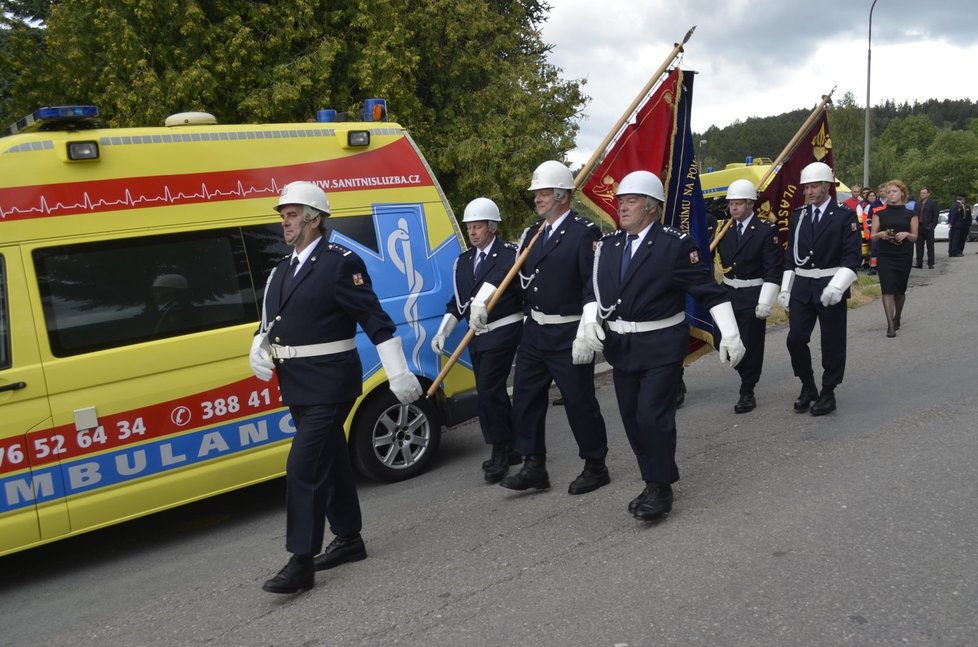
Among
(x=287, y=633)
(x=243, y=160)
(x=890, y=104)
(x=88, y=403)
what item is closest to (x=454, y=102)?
(x=243, y=160)

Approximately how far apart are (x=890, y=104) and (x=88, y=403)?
15972 centimetres

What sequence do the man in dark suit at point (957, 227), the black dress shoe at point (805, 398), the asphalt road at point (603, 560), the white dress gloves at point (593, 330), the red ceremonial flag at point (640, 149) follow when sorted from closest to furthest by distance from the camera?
the asphalt road at point (603, 560)
the white dress gloves at point (593, 330)
the red ceremonial flag at point (640, 149)
the black dress shoe at point (805, 398)
the man in dark suit at point (957, 227)

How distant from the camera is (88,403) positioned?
487 cm

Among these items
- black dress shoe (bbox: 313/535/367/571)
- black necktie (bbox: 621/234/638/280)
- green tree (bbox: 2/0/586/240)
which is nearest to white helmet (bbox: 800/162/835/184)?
black necktie (bbox: 621/234/638/280)

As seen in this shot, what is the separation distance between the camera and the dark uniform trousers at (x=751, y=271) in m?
7.46

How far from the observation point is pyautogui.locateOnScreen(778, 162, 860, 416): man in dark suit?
7.07 metres

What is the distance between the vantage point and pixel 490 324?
6031mm

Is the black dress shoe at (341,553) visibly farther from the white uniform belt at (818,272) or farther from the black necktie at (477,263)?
the white uniform belt at (818,272)

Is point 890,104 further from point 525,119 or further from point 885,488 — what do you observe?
point 885,488

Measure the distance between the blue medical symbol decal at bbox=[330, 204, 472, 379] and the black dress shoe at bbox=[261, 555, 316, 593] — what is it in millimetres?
1800

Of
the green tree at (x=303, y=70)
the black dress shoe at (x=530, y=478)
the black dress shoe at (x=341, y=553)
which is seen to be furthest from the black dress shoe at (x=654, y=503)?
the green tree at (x=303, y=70)

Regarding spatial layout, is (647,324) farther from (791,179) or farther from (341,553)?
(791,179)

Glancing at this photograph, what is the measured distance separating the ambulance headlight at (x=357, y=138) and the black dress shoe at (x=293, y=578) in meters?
2.99

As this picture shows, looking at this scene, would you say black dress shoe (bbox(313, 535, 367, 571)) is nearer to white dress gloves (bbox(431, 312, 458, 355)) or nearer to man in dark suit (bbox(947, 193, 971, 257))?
white dress gloves (bbox(431, 312, 458, 355))
